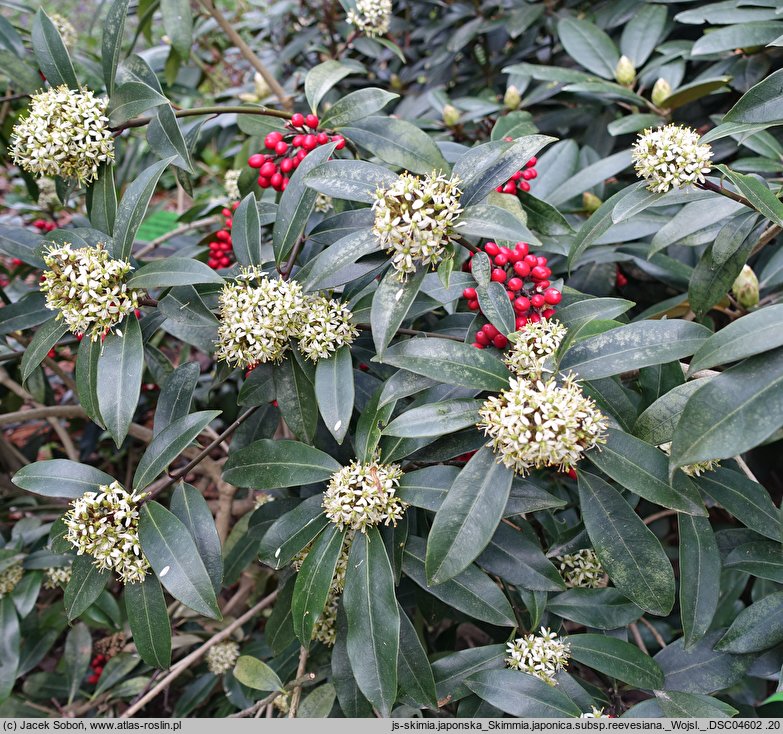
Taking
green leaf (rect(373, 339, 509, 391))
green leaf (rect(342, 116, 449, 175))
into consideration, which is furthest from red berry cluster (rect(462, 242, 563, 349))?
green leaf (rect(342, 116, 449, 175))

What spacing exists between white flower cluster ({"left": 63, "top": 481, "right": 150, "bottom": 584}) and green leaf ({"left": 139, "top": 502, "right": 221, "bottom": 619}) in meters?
0.03

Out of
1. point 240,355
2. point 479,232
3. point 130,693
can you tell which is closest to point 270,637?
point 240,355

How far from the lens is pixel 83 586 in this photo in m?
1.40

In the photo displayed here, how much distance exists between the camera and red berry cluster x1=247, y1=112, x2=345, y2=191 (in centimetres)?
165

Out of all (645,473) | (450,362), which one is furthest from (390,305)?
(645,473)

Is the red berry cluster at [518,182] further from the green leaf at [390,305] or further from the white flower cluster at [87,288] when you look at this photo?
the white flower cluster at [87,288]

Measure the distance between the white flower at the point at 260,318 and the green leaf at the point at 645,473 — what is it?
0.67 metres

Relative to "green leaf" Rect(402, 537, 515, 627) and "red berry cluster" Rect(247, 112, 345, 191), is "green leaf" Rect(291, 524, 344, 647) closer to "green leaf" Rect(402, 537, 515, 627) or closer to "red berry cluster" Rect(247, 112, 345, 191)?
"green leaf" Rect(402, 537, 515, 627)

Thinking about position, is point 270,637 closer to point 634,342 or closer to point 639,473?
point 639,473

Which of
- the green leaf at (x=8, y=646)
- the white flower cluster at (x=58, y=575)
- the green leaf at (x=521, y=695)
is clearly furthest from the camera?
the white flower cluster at (x=58, y=575)

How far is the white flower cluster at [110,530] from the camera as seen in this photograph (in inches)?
51.4

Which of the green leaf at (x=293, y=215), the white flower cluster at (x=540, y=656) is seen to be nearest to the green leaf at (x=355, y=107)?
the green leaf at (x=293, y=215)

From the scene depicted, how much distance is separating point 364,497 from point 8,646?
1.46 meters

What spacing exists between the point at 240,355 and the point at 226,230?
0.90 metres
